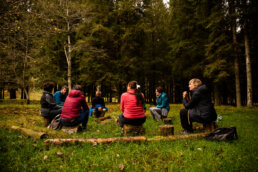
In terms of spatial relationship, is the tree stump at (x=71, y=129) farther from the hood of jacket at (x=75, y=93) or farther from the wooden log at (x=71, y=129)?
the hood of jacket at (x=75, y=93)

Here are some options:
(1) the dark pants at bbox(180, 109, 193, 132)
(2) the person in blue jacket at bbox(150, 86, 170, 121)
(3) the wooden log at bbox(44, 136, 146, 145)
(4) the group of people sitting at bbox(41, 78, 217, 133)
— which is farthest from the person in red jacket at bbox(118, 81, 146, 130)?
(2) the person in blue jacket at bbox(150, 86, 170, 121)

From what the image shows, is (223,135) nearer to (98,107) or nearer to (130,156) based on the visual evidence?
(130,156)

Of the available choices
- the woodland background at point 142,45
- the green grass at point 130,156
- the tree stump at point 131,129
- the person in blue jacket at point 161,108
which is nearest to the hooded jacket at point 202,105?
the green grass at point 130,156

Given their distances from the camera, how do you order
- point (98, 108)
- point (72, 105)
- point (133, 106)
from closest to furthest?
point (133, 106), point (72, 105), point (98, 108)

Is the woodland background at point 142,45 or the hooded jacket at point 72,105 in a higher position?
the woodland background at point 142,45

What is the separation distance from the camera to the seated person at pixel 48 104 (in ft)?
20.8

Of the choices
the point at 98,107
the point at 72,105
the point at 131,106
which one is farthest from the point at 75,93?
the point at 98,107

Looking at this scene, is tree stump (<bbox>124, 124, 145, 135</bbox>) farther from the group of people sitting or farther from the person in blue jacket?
the person in blue jacket

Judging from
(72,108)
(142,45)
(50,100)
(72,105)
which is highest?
(142,45)

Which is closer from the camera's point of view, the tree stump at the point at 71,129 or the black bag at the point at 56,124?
the tree stump at the point at 71,129

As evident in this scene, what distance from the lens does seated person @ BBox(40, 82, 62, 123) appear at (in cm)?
634

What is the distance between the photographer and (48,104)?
21.1ft

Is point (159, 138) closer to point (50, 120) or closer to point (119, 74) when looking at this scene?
point (50, 120)

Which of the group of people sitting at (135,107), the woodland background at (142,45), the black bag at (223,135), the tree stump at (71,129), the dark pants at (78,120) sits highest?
the woodland background at (142,45)
